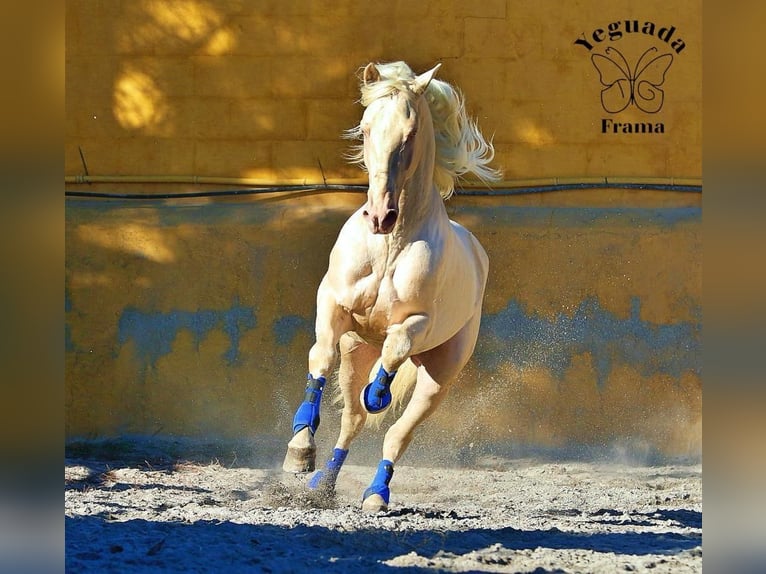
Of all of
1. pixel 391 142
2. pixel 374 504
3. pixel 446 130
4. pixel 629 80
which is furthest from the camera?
pixel 629 80

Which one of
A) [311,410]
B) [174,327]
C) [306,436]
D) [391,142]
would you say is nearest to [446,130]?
[391,142]

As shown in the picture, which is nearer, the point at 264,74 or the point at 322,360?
the point at 322,360

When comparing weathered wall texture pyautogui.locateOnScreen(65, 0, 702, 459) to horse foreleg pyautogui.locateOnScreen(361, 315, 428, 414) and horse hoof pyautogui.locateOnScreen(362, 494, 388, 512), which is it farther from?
horse foreleg pyautogui.locateOnScreen(361, 315, 428, 414)

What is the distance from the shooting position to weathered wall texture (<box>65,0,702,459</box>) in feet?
25.0

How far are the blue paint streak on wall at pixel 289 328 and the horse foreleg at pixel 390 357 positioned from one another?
2.35 metres

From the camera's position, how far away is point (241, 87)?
7.68 meters

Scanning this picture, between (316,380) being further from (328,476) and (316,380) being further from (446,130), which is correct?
(446,130)

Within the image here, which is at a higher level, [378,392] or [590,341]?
[590,341]

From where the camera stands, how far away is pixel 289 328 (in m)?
7.64

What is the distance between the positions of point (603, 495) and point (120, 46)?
4219mm

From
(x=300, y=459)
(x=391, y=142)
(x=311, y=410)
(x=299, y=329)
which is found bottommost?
(x=300, y=459)

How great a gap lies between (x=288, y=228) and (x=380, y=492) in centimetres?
255
